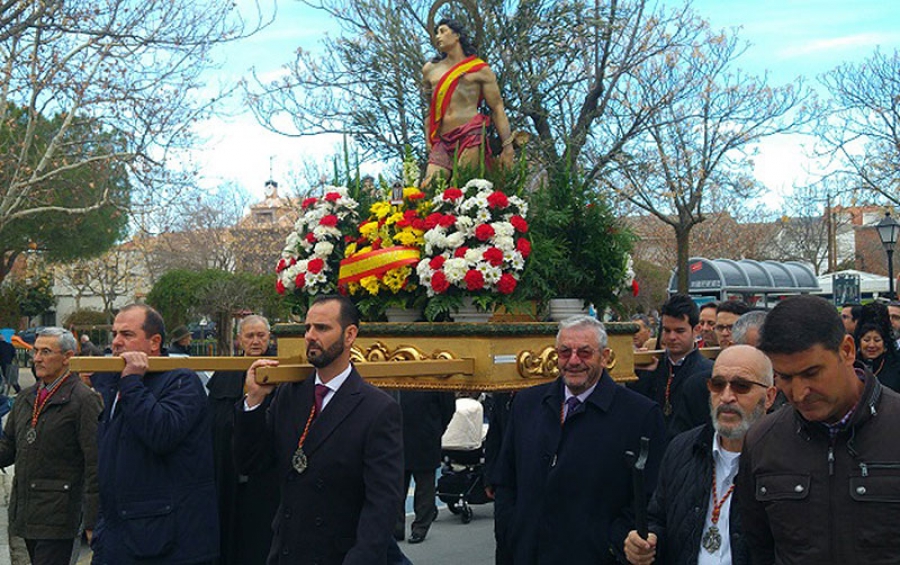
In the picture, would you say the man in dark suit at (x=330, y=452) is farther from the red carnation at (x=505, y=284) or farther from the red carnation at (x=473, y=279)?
the red carnation at (x=505, y=284)

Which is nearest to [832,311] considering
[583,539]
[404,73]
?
[583,539]

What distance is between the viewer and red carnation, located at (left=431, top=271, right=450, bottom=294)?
648cm

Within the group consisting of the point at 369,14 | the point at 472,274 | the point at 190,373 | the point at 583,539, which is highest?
the point at 369,14

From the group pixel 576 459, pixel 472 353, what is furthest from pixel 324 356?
pixel 472 353

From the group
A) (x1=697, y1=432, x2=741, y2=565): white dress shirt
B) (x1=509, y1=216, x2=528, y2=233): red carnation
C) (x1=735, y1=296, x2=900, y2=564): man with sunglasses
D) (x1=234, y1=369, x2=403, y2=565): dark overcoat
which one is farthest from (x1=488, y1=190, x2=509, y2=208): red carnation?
(x1=735, y1=296, x2=900, y2=564): man with sunglasses

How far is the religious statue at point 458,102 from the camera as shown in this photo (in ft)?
26.5

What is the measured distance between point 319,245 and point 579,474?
3.15 meters

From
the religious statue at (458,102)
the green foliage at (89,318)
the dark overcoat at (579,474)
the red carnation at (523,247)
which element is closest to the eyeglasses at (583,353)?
the dark overcoat at (579,474)

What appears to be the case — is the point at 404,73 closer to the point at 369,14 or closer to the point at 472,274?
the point at 369,14

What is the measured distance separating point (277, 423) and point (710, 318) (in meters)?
4.70

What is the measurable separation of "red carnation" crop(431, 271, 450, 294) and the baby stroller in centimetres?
453

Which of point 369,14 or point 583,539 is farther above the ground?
point 369,14

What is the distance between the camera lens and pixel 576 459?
15.7ft

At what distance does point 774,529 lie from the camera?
3094mm
